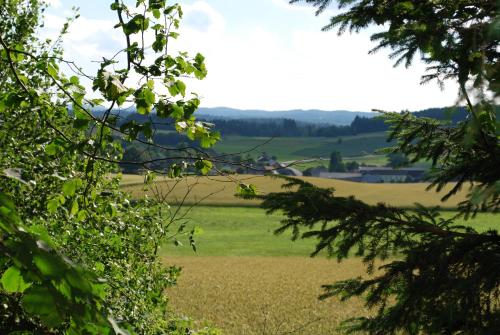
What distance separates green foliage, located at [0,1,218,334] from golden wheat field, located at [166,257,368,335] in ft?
15.5

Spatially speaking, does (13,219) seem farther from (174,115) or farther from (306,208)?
(306,208)

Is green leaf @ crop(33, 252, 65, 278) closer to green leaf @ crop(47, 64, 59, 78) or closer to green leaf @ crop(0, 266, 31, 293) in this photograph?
green leaf @ crop(0, 266, 31, 293)

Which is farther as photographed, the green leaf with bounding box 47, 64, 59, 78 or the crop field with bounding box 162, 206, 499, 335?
the crop field with bounding box 162, 206, 499, 335

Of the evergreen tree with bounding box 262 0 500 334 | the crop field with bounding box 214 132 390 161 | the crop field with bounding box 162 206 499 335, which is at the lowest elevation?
the crop field with bounding box 162 206 499 335

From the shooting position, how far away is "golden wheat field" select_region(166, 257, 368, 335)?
16797mm

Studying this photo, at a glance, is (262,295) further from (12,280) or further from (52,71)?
(12,280)

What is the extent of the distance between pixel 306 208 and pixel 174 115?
153 centimetres

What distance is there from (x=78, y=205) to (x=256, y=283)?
21.1 metres

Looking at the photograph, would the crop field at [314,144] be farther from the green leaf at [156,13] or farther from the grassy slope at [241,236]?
the green leaf at [156,13]

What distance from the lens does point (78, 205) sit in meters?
4.87

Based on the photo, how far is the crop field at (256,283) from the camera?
675 inches

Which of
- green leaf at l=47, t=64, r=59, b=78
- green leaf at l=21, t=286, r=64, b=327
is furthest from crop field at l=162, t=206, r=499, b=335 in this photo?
green leaf at l=21, t=286, r=64, b=327

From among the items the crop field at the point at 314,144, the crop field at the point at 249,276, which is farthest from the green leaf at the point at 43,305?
the crop field at the point at 314,144

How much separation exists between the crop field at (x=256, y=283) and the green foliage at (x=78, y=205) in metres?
1.17
